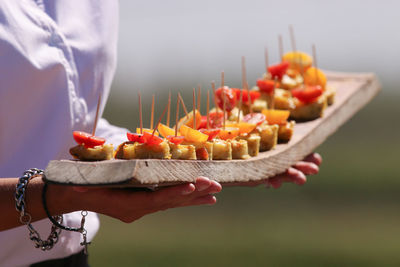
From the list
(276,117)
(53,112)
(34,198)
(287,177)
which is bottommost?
(287,177)

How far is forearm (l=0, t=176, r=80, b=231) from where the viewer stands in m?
1.79

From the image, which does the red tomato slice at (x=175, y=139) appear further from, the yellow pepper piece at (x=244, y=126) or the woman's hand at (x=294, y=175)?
the woman's hand at (x=294, y=175)

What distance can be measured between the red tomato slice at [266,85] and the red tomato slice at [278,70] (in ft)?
0.48

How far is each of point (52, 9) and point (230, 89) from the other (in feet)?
2.74

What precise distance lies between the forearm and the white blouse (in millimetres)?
264

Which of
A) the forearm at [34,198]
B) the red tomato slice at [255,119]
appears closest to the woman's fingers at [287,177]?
the red tomato slice at [255,119]

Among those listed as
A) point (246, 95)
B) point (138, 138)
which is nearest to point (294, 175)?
point (246, 95)

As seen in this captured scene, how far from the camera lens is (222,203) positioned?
9883 millimetres

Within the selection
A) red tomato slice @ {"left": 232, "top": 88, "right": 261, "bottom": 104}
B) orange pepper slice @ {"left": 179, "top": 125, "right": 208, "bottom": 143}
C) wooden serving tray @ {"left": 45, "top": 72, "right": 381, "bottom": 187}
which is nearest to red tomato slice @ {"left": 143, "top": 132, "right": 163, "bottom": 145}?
wooden serving tray @ {"left": 45, "top": 72, "right": 381, "bottom": 187}

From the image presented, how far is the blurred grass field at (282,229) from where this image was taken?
286 inches

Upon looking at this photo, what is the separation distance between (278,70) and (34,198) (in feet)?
5.85

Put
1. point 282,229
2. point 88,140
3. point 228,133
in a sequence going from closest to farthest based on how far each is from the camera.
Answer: point 88,140 < point 228,133 < point 282,229

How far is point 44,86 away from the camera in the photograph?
213 centimetres

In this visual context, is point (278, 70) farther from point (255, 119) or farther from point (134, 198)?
point (134, 198)
